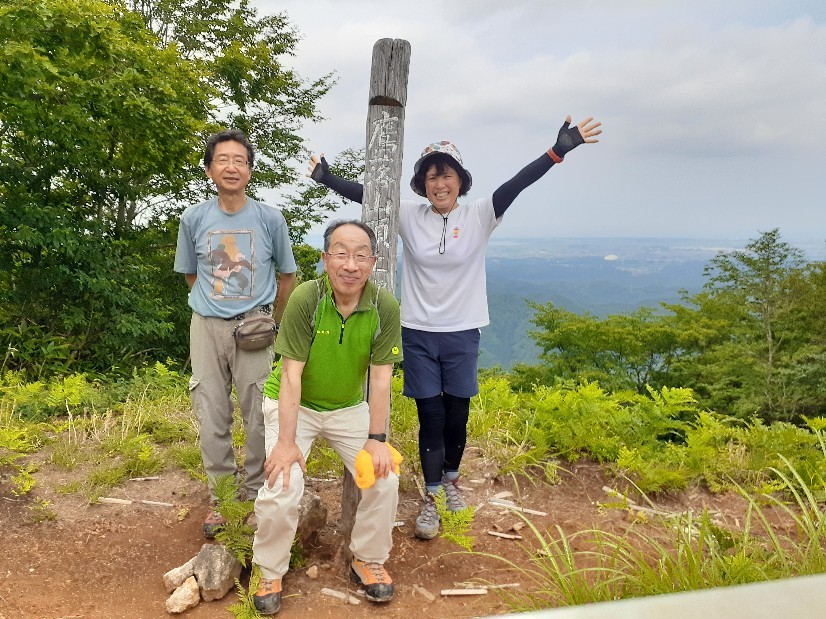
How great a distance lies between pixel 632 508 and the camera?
3693 mm

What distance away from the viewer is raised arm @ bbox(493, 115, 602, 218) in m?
2.96

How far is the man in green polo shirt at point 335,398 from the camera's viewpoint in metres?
2.50

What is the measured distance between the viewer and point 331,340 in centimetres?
258

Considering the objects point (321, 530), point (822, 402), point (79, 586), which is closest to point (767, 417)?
point (822, 402)

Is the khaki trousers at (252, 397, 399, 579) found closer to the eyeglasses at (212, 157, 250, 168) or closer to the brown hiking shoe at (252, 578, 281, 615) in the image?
the brown hiking shoe at (252, 578, 281, 615)

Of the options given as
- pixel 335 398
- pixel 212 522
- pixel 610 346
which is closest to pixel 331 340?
pixel 335 398

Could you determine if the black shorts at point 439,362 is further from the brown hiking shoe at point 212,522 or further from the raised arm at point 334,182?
the brown hiking shoe at point 212,522

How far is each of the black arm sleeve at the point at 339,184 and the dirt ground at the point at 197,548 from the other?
1.72 m

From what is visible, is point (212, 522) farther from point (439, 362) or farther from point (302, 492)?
point (439, 362)

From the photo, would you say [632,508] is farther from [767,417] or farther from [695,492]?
[767,417]

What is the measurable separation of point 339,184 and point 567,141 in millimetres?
1099

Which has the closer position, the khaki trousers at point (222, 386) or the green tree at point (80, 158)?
the khaki trousers at point (222, 386)

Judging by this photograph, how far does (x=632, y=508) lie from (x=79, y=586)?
2.91 m

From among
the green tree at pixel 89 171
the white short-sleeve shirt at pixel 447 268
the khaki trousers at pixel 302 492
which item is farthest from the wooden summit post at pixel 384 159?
the green tree at pixel 89 171
